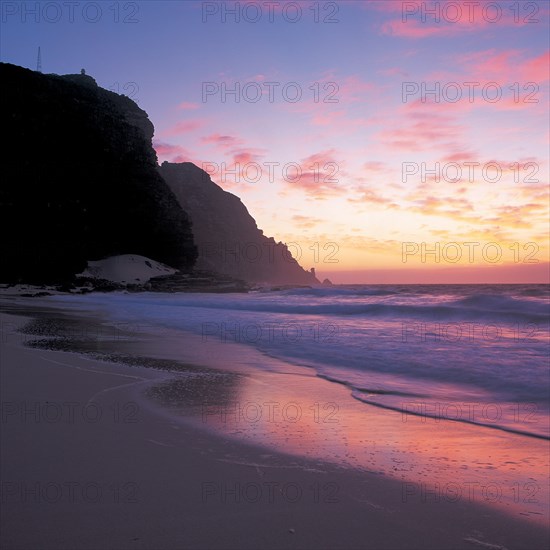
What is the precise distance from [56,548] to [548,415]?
4612mm

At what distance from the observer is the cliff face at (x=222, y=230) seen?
11600 centimetres

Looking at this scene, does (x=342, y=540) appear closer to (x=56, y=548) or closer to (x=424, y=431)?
(x=56, y=548)

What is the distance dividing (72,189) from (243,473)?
50.6m

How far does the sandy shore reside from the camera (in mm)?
2021

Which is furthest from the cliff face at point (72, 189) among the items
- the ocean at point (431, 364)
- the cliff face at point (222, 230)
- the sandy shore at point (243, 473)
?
the cliff face at point (222, 230)

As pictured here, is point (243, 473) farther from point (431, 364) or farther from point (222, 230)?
point (222, 230)

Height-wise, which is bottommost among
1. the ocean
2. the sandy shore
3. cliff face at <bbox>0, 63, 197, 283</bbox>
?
the ocean

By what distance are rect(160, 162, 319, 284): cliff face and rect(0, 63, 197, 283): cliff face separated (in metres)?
44.6

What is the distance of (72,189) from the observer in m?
48.0

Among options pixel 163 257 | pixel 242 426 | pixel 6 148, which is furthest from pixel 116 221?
pixel 242 426

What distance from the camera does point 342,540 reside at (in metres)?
1.98

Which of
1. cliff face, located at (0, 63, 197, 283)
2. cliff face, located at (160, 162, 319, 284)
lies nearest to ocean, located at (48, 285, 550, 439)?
cliff face, located at (0, 63, 197, 283)

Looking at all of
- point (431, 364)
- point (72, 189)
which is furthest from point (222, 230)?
point (431, 364)

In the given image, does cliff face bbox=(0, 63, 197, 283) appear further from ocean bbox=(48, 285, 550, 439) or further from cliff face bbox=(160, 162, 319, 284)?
cliff face bbox=(160, 162, 319, 284)
